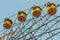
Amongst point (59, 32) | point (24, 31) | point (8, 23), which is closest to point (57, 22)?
point (59, 32)

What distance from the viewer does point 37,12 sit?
6.94m

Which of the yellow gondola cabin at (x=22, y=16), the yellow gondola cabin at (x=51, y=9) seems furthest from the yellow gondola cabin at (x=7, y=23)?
the yellow gondola cabin at (x=51, y=9)

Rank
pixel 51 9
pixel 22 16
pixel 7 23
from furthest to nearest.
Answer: pixel 7 23
pixel 22 16
pixel 51 9

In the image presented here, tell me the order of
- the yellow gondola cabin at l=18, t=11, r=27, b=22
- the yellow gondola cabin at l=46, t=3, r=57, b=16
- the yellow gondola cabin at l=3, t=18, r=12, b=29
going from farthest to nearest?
the yellow gondola cabin at l=3, t=18, r=12, b=29
the yellow gondola cabin at l=18, t=11, r=27, b=22
the yellow gondola cabin at l=46, t=3, r=57, b=16

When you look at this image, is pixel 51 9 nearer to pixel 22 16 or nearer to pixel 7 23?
pixel 22 16

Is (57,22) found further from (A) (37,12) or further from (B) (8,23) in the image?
(B) (8,23)

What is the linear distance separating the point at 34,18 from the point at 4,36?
1.35m

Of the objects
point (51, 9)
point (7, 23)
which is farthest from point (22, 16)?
point (51, 9)

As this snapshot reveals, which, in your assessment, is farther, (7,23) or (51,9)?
(7,23)

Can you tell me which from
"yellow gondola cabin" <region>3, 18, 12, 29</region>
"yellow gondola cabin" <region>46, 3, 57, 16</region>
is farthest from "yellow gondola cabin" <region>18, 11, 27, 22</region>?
"yellow gondola cabin" <region>46, 3, 57, 16</region>

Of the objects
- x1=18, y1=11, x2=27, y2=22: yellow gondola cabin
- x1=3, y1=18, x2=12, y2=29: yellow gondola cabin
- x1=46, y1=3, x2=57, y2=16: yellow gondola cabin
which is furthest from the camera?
x1=3, y1=18, x2=12, y2=29: yellow gondola cabin

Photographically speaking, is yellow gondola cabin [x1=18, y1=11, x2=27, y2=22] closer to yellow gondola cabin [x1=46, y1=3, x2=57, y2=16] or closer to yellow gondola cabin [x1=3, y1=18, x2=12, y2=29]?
yellow gondola cabin [x1=3, y1=18, x2=12, y2=29]

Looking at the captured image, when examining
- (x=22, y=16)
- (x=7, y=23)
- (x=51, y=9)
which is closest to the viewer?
(x=51, y=9)

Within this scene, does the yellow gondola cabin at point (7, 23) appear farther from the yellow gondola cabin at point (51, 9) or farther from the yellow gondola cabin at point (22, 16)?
the yellow gondola cabin at point (51, 9)
